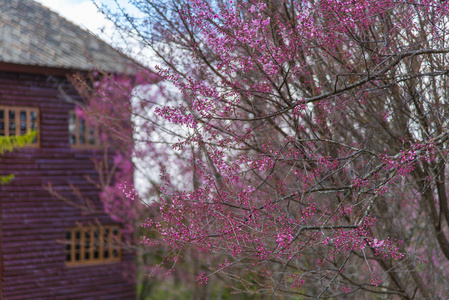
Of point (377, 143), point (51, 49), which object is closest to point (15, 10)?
point (51, 49)

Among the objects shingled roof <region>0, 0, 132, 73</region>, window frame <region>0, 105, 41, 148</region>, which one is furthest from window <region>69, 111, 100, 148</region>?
shingled roof <region>0, 0, 132, 73</region>

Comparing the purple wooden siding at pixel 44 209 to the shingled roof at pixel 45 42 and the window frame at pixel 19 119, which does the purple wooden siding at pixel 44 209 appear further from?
the shingled roof at pixel 45 42

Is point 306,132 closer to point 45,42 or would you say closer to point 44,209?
point 44,209

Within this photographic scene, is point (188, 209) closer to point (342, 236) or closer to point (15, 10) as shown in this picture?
point (342, 236)

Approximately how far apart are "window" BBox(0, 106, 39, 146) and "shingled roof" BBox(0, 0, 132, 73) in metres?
1.44

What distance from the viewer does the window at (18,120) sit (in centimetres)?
1252

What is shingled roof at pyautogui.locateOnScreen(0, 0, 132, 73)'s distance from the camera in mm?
12281

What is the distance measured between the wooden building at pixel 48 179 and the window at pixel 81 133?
27mm

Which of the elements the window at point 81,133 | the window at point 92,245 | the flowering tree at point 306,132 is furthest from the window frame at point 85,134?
the flowering tree at point 306,132

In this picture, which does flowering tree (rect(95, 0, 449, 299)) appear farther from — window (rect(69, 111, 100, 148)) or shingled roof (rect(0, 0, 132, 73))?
window (rect(69, 111, 100, 148))

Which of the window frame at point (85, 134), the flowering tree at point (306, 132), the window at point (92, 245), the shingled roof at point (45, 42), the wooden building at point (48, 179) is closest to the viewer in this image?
the flowering tree at point (306, 132)

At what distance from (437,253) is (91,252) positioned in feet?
31.1

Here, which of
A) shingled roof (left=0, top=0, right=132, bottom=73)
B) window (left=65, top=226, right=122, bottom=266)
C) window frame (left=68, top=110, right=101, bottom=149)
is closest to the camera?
shingled roof (left=0, top=0, right=132, bottom=73)

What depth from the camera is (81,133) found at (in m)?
13.8
